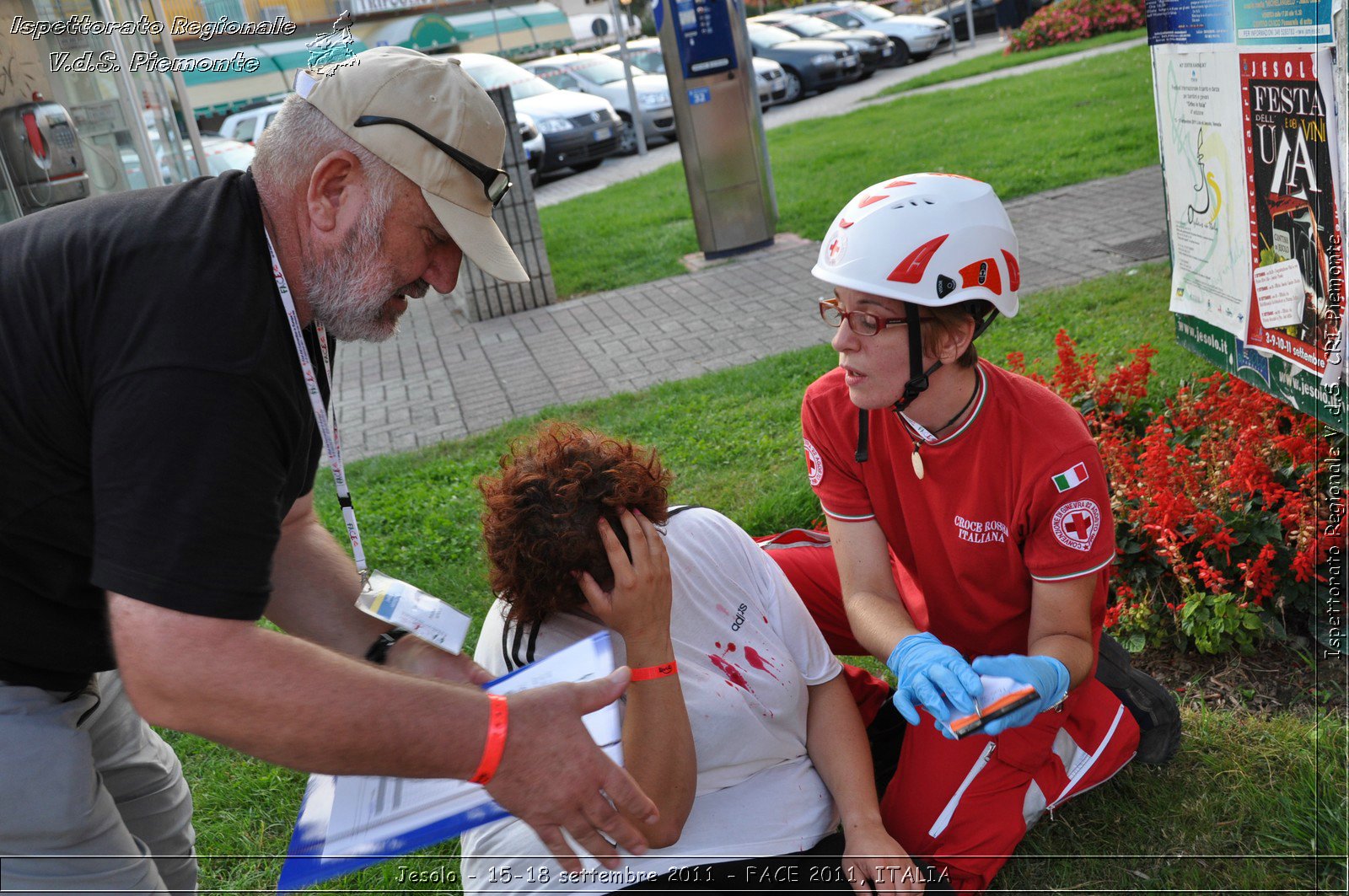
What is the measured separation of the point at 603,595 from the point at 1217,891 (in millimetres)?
1610

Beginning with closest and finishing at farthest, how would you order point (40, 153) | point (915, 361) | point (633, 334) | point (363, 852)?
point (363, 852) < point (915, 361) < point (40, 153) < point (633, 334)

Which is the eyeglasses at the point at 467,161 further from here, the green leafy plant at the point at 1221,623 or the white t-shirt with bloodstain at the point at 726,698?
the green leafy plant at the point at 1221,623

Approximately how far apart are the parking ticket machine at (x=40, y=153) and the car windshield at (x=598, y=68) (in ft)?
45.0

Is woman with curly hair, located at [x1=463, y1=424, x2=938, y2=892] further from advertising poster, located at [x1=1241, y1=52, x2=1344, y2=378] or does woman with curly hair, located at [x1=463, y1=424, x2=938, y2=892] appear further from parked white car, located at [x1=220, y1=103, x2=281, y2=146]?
parked white car, located at [x1=220, y1=103, x2=281, y2=146]

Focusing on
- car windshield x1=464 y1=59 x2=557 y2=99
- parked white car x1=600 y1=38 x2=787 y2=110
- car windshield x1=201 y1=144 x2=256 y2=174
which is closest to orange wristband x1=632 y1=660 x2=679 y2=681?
car windshield x1=201 y1=144 x2=256 y2=174

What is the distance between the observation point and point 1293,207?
3123 mm

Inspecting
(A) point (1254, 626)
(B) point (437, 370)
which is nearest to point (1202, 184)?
(A) point (1254, 626)

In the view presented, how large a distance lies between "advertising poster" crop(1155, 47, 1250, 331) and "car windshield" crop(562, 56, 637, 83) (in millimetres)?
15261

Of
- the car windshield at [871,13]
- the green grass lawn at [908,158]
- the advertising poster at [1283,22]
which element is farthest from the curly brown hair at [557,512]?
the car windshield at [871,13]

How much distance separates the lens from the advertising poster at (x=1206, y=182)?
3.44 meters

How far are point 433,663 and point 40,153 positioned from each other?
166 inches

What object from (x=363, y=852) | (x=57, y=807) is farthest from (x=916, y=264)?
(x=57, y=807)

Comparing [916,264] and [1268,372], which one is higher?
[916,264]

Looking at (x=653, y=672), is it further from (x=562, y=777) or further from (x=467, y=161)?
(x=467, y=161)
